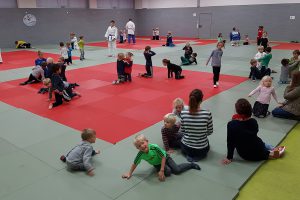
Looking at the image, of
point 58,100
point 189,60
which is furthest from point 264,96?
point 189,60

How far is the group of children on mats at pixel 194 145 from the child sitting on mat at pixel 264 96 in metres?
2.05

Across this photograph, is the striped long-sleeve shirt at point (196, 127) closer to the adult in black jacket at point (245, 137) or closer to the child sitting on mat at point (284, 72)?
the adult in black jacket at point (245, 137)

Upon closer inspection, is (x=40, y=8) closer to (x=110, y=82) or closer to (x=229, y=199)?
(x=110, y=82)

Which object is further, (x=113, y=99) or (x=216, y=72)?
(x=216, y=72)

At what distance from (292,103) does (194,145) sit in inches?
135

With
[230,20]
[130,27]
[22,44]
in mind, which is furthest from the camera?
[230,20]

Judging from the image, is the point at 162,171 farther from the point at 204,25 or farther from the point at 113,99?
the point at 204,25

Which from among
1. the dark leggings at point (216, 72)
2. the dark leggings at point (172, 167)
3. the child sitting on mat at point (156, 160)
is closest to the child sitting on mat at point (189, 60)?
the dark leggings at point (216, 72)

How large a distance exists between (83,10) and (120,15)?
15.5 ft

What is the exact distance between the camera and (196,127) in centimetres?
473

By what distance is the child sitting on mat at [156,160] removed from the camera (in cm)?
423

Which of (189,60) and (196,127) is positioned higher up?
(189,60)

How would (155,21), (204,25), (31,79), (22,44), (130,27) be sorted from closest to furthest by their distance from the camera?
(31,79) → (22,44) → (130,27) → (204,25) → (155,21)

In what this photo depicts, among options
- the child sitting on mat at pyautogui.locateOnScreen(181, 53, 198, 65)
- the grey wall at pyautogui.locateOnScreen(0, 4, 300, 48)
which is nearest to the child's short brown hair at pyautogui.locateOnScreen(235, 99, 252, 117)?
the child sitting on mat at pyautogui.locateOnScreen(181, 53, 198, 65)
